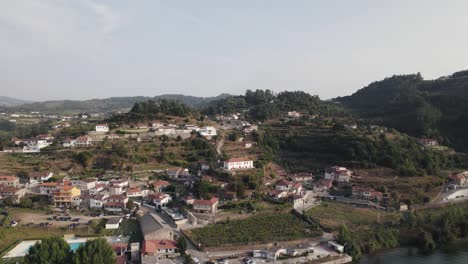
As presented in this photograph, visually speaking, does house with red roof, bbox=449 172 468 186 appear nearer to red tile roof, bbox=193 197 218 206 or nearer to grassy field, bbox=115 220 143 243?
red tile roof, bbox=193 197 218 206

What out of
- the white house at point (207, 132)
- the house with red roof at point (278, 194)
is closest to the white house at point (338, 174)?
the house with red roof at point (278, 194)

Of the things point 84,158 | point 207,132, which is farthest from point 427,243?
point 84,158

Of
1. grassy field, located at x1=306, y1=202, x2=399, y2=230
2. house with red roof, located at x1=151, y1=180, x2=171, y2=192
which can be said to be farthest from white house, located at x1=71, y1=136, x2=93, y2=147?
grassy field, located at x1=306, y1=202, x2=399, y2=230

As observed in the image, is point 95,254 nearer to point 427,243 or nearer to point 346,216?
point 346,216

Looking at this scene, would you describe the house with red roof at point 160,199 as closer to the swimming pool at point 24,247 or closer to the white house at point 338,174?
the swimming pool at point 24,247

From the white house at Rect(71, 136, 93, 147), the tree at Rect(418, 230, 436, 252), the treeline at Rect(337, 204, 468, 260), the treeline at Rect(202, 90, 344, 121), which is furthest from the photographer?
the treeline at Rect(202, 90, 344, 121)

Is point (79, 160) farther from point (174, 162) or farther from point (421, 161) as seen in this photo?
point (421, 161)

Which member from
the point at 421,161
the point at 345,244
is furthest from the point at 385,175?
the point at 345,244
